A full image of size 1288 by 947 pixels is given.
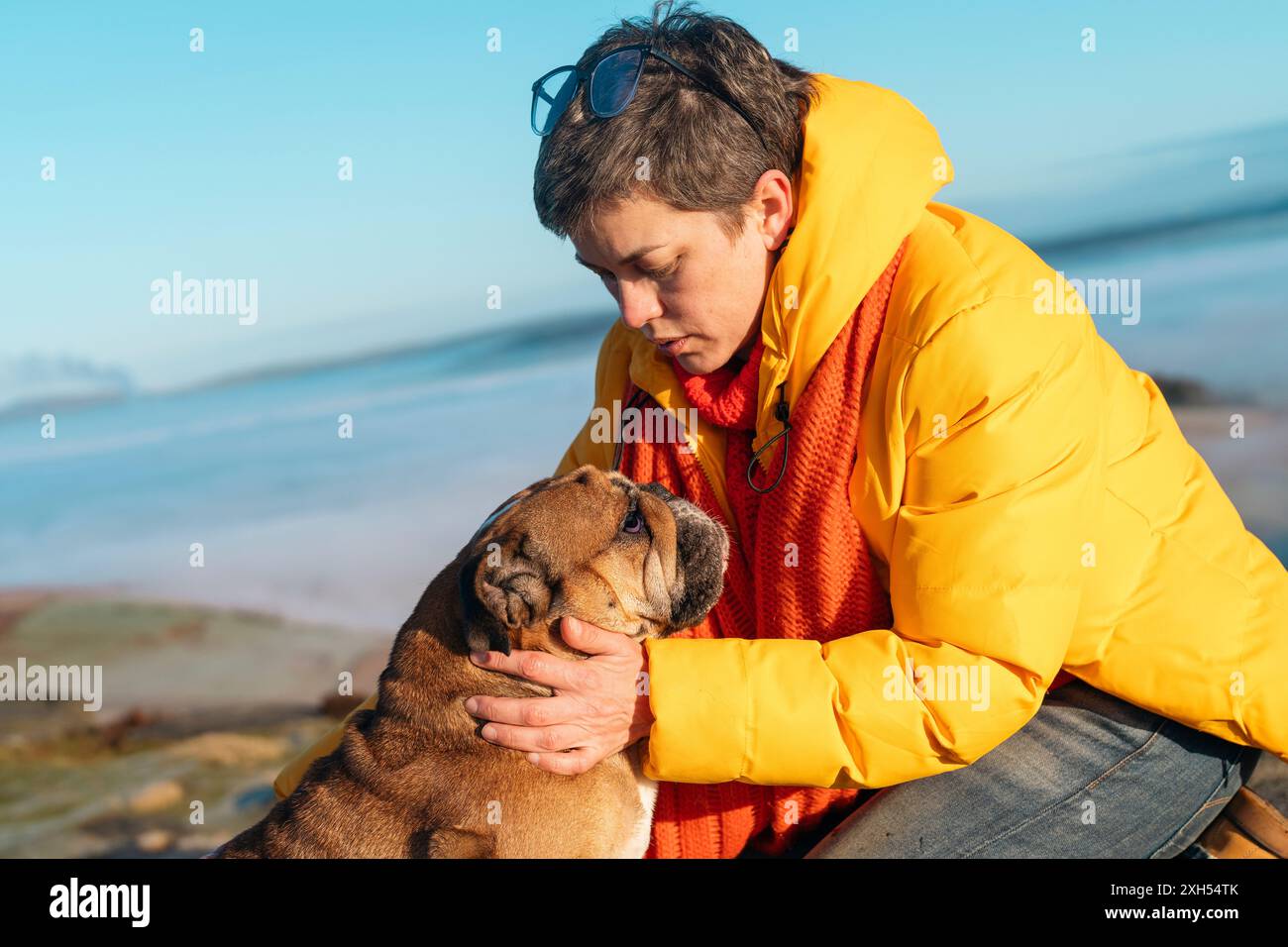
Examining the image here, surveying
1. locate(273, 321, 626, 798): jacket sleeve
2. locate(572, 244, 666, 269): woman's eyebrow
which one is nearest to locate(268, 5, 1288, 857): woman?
locate(572, 244, 666, 269): woman's eyebrow

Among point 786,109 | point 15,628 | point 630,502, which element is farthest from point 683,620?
point 15,628

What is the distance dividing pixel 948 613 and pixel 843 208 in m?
1.26

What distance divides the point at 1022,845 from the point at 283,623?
730 centimetres

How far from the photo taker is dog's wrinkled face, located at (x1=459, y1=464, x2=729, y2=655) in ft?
11.6

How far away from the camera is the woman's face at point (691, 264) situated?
3.35 m

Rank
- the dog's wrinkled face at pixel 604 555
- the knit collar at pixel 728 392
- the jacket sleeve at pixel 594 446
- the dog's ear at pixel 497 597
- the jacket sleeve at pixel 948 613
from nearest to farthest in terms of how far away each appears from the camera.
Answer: the jacket sleeve at pixel 948 613, the dog's ear at pixel 497 597, the dog's wrinkled face at pixel 604 555, the knit collar at pixel 728 392, the jacket sleeve at pixel 594 446

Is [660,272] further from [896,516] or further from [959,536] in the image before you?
[959,536]

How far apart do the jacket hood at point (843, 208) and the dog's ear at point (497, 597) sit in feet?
3.54

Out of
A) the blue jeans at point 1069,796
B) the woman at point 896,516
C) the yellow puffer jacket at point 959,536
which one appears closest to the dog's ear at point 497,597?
the woman at point 896,516

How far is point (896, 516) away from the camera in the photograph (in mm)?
3355

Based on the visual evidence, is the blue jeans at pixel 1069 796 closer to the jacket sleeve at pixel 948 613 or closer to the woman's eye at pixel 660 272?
the jacket sleeve at pixel 948 613

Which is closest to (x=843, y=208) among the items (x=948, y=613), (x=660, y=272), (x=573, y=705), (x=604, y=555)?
(x=660, y=272)

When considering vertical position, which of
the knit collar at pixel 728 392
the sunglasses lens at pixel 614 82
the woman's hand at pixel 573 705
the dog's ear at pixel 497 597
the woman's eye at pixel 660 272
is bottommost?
the woman's hand at pixel 573 705

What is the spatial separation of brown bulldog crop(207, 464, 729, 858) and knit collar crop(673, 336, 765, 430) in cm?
34
